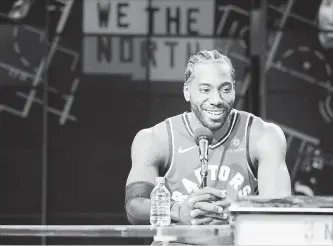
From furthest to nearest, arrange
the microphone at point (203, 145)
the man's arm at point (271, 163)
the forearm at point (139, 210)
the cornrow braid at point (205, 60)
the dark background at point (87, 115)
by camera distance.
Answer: the dark background at point (87, 115) → the cornrow braid at point (205, 60) → the man's arm at point (271, 163) → the forearm at point (139, 210) → the microphone at point (203, 145)

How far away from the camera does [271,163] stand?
2.94 meters

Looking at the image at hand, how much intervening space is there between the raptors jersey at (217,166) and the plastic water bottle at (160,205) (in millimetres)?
232

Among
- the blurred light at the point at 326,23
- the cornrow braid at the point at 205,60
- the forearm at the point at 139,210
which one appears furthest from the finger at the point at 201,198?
the blurred light at the point at 326,23

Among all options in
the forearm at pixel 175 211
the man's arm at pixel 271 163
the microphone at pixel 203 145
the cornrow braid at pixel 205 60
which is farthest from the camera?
the cornrow braid at pixel 205 60

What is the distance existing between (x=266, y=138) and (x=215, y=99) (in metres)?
0.26

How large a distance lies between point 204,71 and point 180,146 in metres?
0.31

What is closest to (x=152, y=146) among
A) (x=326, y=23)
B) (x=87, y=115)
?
(x=87, y=115)

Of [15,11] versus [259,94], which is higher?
[15,11]

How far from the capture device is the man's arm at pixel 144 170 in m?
2.76

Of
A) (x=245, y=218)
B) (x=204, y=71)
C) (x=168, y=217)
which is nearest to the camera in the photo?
(x=245, y=218)

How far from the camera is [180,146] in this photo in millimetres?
3016

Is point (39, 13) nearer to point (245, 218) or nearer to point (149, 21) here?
point (149, 21)

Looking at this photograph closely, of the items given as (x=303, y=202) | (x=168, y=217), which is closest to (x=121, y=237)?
(x=168, y=217)

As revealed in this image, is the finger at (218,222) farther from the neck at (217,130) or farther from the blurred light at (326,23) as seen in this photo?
the blurred light at (326,23)
